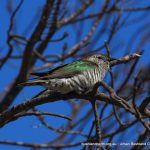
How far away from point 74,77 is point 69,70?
0.13 m

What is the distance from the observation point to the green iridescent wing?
16.6 ft

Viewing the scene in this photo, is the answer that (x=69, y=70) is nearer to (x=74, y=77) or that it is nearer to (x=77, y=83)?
(x=74, y=77)

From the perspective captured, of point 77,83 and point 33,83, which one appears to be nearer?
point 33,83

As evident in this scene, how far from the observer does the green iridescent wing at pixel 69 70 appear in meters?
5.07

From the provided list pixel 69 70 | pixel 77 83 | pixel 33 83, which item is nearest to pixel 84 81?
pixel 77 83

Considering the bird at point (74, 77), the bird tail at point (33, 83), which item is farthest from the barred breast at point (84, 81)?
the bird tail at point (33, 83)

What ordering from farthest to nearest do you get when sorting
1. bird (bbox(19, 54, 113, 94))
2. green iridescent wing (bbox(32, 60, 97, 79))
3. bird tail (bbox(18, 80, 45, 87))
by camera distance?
green iridescent wing (bbox(32, 60, 97, 79))
bird (bbox(19, 54, 113, 94))
bird tail (bbox(18, 80, 45, 87))

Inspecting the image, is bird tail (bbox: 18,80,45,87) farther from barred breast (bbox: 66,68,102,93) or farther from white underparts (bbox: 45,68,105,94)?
barred breast (bbox: 66,68,102,93)

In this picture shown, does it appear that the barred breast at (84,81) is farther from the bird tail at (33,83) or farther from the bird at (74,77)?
the bird tail at (33,83)

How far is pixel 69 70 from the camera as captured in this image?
17.5ft

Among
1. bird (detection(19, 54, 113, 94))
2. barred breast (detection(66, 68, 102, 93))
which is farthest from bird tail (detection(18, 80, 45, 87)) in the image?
barred breast (detection(66, 68, 102, 93))

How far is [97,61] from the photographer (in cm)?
581

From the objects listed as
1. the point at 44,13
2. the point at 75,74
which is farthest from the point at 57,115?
the point at 44,13

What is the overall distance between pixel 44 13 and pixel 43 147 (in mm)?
1516
